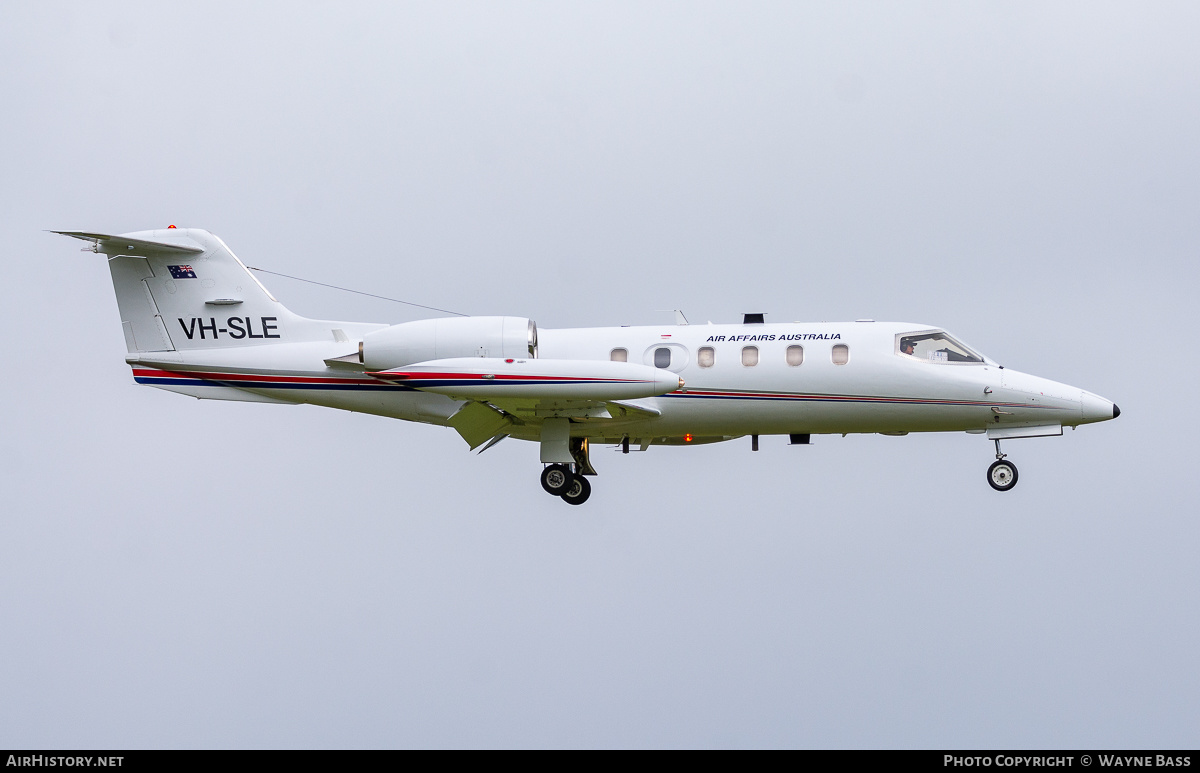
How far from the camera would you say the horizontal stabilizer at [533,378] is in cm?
2020

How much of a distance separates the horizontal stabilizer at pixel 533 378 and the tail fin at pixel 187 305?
346 cm

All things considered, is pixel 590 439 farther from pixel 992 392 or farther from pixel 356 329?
pixel 992 392

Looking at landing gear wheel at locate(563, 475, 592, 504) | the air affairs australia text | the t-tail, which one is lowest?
landing gear wheel at locate(563, 475, 592, 504)

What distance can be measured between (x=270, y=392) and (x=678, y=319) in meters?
7.34

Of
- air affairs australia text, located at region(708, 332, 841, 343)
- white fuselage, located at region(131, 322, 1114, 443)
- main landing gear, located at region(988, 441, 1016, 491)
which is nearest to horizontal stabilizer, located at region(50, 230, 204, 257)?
white fuselage, located at region(131, 322, 1114, 443)

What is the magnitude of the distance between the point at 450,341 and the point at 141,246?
618cm

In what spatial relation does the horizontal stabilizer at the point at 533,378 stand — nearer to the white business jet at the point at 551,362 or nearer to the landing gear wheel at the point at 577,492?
the white business jet at the point at 551,362

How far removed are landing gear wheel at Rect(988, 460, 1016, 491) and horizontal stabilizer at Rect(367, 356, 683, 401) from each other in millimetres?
6270

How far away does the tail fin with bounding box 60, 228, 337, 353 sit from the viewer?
23375mm

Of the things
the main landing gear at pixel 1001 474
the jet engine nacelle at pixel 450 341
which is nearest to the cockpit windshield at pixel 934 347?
the main landing gear at pixel 1001 474

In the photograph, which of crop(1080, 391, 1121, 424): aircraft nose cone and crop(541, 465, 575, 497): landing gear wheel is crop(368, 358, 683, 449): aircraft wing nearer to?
crop(541, 465, 575, 497): landing gear wheel

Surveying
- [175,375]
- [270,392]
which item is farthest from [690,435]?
[175,375]

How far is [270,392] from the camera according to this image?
23344 millimetres

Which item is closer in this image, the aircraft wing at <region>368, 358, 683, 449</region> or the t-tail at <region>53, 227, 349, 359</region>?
the aircraft wing at <region>368, 358, 683, 449</region>
